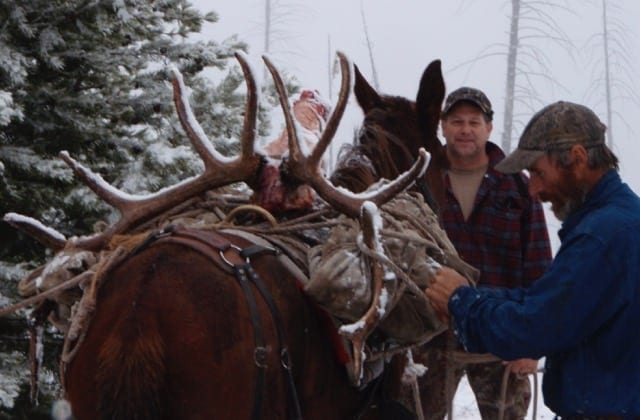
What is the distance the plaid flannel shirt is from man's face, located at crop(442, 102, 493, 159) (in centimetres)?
16

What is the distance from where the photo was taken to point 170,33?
615 cm

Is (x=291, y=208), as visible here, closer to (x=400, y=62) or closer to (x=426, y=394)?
(x=426, y=394)

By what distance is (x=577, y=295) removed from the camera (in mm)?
2420

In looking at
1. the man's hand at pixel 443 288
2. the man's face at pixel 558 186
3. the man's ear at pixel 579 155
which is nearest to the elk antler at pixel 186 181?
the man's hand at pixel 443 288

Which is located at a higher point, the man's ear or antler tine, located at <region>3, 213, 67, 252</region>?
the man's ear

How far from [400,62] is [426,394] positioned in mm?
43645

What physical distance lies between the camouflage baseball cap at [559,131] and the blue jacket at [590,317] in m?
0.23

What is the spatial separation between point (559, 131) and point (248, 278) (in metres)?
1.18

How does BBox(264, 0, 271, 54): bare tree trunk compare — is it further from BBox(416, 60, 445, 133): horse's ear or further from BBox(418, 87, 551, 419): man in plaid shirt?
BBox(416, 60, 445, 133): horse's ear

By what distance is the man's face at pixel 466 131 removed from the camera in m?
4.21

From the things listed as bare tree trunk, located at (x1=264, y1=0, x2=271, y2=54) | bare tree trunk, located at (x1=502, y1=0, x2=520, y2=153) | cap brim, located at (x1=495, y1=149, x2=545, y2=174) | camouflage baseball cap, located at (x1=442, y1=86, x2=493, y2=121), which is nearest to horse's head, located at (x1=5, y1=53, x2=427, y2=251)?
cap brim, located at (x1=495, y1=149, x2=545, y2=174)

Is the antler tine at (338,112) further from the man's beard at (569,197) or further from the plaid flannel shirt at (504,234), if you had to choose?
the plaid flannel shirt at (504,234)

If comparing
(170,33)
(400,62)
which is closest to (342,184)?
(170,33)

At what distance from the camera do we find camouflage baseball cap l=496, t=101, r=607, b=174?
2639 millimetres
